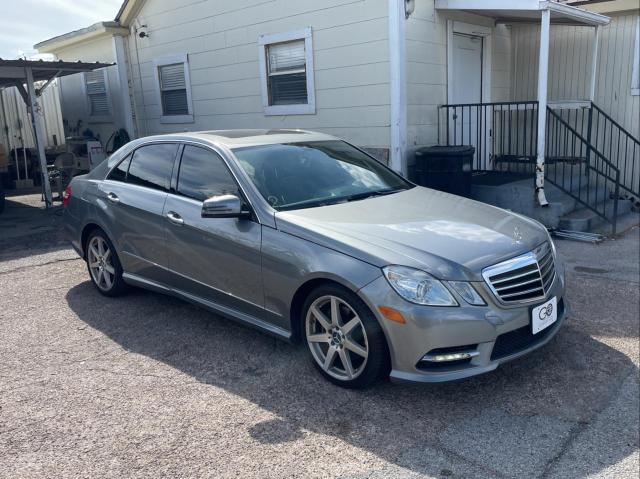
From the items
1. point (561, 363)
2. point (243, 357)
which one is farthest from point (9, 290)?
point (561, 363)

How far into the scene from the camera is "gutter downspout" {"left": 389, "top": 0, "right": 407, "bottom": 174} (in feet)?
25.7

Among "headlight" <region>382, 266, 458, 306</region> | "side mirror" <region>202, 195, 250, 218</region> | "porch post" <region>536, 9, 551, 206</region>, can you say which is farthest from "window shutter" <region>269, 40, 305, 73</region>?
"headlight" <region>382, 266, 458, 306</region>

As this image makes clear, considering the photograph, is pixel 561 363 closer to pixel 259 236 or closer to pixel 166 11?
pixel 259 236

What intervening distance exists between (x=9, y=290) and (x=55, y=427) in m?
3.09

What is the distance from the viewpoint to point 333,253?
3545 millimetres

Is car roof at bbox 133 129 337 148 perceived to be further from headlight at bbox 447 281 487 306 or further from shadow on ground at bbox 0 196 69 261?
shadow on ground at bbox 0 196 69 261

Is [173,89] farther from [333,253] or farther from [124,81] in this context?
[333,253]

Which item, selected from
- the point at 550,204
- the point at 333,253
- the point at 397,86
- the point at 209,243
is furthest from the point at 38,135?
the point at 333,253

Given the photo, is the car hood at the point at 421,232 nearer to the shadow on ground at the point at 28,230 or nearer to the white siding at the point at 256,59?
the white siding at the point at 256,59

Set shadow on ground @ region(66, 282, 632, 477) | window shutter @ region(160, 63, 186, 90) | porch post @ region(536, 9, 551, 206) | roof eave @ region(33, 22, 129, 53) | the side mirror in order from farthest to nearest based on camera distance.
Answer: roof eave @ region(33, 22, 129, 53)
window shutter @ region(160, 63, 186, 90)
porch post @ region(536, 9, 551, 206)
the side mirror
shadow on ground @ region(66, 282, 632, 477)

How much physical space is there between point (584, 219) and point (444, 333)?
18.1ft

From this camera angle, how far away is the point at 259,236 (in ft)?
12.9

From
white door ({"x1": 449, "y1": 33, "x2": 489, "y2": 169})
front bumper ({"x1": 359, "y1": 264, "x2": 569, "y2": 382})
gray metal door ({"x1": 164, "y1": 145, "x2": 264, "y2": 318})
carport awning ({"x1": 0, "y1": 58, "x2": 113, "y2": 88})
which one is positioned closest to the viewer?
front bumper ({"x1": 359, "y1": 264, "x2": 569, "y2": 382})

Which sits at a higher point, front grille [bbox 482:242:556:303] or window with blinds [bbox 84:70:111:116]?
→ window with blinds [bbox 84:70:111:116]
